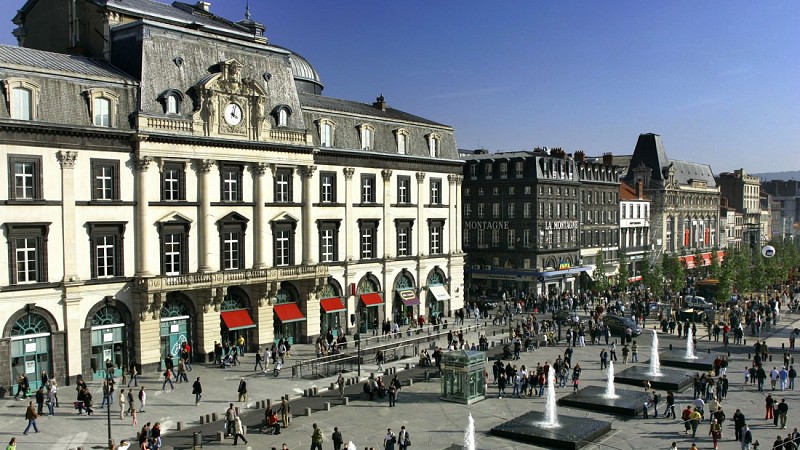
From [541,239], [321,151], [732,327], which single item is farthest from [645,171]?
[321,151]

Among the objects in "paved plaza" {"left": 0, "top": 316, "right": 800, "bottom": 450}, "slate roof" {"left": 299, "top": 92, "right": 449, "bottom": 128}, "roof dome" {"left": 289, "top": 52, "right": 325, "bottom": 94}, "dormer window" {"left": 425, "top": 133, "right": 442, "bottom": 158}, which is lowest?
"paved plaza" {"left": 0, "top": 316, "right": 800, "bottom": 450}

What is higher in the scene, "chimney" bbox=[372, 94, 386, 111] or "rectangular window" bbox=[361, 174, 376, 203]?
"chimney" bbox=[372, 94, 386, 111]

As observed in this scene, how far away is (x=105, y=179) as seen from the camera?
42938 mm

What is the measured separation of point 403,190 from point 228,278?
20173 mm

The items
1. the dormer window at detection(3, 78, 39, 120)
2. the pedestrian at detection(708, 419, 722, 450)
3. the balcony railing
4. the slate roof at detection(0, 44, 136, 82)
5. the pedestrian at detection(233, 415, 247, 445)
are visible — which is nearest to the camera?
the pedestrian at detection(708, 419, 722, 450)

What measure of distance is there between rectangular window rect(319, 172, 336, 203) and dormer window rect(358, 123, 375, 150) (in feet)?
13.6

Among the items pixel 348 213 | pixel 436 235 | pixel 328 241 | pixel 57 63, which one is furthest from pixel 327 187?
pixel 57 63

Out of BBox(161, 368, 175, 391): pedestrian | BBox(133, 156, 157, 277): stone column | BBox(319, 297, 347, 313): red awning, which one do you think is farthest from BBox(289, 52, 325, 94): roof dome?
BBox(161, 368, 175, 391): pedestrian

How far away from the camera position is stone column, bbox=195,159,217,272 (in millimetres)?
47188

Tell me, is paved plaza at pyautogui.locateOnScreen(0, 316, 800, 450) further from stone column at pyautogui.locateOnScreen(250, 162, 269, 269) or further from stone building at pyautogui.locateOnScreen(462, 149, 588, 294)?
stone building at pyautogui.locateOnScreen(462, 149, 588, 294)

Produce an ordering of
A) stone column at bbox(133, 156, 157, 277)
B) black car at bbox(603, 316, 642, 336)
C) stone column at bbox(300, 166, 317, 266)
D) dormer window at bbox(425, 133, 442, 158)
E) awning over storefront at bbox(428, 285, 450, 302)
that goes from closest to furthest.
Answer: stone column at bbox(133, 156, 157, 277) < stone column at bbox(300, 166, 317, 266) < black car at bbox(603, 316, 642, 336) < dormer window at bbox(425, 133, 442, 158) < awning over storefront at bbox(428, 285, 450, 302)

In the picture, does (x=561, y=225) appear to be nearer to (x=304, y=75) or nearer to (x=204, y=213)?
(x=304, y=75)

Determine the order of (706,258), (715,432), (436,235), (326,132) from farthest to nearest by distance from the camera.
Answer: (706,258) < (436,235) < (326,132) < (715,432)

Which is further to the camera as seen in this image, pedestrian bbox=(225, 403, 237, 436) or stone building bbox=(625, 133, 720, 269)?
stone building bbox=(625, 133, 720, 269)
